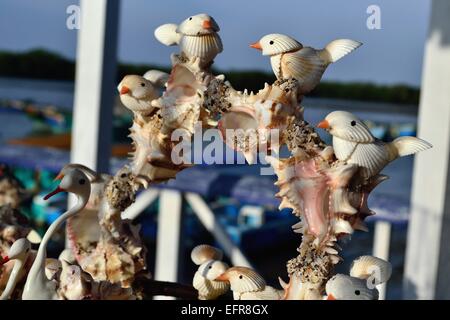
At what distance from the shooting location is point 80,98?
7.53 feet

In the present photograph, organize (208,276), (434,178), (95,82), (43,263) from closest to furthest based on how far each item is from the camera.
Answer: (43,263), (208,276), (434,178), (95,82)

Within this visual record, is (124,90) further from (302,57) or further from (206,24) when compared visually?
(302,57)

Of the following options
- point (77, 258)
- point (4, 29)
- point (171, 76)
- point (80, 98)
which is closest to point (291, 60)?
point (171, 76)

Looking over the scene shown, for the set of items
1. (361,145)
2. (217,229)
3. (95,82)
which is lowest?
(217,229)

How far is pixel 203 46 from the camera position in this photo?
1167mm

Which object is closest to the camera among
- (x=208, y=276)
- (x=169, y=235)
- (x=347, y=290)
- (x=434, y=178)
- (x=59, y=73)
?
(x=347, y=290)

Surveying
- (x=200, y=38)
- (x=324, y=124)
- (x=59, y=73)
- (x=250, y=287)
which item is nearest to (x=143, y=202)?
(x=200, y=38)

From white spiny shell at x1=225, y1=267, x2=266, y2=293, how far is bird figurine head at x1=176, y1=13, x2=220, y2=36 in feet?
1.24

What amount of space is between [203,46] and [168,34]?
0.13 meters

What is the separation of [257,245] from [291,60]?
10.8 feet

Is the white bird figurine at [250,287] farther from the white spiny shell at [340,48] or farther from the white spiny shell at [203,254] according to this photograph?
the white spiny shell at [340,48]

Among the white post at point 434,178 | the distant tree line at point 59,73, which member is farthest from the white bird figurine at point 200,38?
the distant tree line at point 59,73

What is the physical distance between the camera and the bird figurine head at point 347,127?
95 cm

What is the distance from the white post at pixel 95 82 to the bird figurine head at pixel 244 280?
127 cm
